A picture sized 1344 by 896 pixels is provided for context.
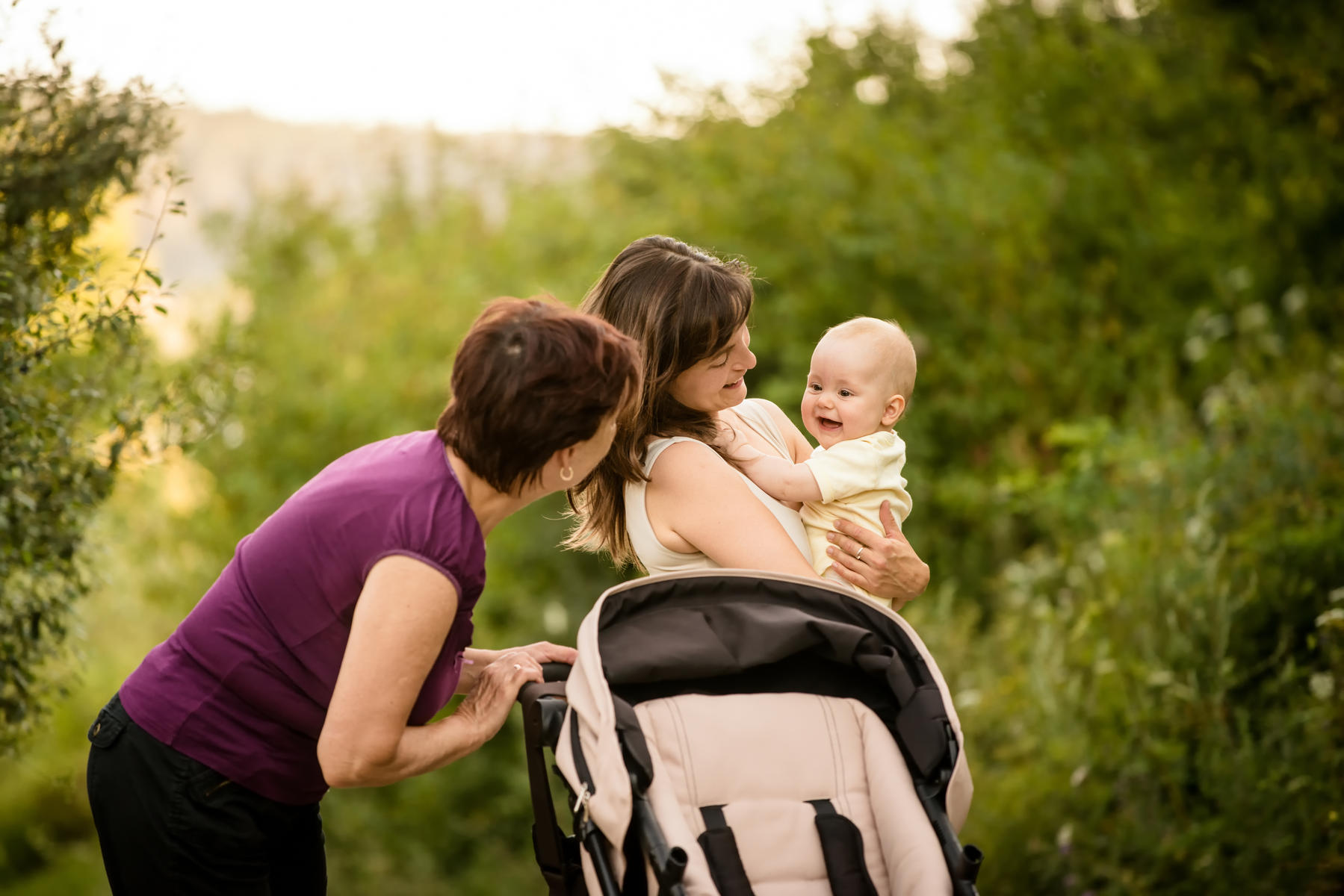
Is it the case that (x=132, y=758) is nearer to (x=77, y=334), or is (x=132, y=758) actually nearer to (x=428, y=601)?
(x=428, y=601)

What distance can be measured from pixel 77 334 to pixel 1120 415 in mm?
6107

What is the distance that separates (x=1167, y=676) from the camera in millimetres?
4145

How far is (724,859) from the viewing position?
226 centimetres

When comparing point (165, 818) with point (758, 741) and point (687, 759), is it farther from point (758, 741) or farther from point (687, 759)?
point (758, 741)

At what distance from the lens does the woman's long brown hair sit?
2594 millimetres

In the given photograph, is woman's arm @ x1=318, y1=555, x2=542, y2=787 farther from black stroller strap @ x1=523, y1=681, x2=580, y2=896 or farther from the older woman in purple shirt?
black stroller strap @ x1=523, y1=681, x2=580, y2=896

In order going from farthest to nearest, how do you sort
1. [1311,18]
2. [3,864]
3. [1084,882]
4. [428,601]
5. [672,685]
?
[3,864], [1311,18], [1084,882], [672,685], [428,601]

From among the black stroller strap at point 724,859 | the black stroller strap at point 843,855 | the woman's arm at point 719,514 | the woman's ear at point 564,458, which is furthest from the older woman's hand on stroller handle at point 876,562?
the woman's ear at point 564,458

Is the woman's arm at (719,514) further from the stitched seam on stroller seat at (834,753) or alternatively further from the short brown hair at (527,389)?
the short brown hair at (527,389)

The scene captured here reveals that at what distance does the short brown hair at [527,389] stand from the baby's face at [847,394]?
836 mm

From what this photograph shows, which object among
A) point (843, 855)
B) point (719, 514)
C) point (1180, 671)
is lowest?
point (1180, 671)

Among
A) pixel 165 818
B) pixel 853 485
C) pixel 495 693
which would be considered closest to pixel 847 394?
pixel 853 485

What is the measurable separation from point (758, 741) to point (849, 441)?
82 cm

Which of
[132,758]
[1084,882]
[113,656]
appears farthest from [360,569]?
[113,656]
